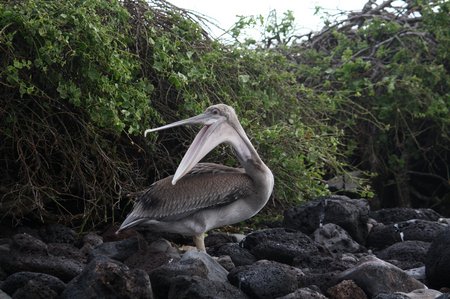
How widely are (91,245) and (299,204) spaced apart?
2.28 m

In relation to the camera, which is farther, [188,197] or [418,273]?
[188,197]

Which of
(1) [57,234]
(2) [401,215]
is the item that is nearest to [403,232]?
(2) [401,215]

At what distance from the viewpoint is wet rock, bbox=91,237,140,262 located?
6.27m

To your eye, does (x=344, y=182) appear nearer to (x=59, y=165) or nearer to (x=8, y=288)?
(x=59, y=165)

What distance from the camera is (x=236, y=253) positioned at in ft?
21.5

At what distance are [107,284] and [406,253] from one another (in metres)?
2.66

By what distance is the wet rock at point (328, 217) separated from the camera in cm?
755

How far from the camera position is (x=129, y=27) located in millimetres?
7492

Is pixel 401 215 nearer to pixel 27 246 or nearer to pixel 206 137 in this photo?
pixel 206 137

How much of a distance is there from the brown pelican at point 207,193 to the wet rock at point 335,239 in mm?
820

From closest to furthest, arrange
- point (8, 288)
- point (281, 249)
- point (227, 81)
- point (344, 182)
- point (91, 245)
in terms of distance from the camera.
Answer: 1. point (8, 288)
2. point (281, 249)
3. point (91, 245)
4. point (227, 81)
5. point (344, 182)

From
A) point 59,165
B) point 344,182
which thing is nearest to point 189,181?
point 59,165

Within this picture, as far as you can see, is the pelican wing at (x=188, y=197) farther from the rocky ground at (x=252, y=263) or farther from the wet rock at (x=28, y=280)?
the wet rock at (x=28, y=280)

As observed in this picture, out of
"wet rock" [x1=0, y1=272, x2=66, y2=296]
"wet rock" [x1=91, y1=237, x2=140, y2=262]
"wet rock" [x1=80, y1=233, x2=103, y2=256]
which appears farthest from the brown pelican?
"wet rock" [x1=0, y1=272, x2=66, y2=296]
